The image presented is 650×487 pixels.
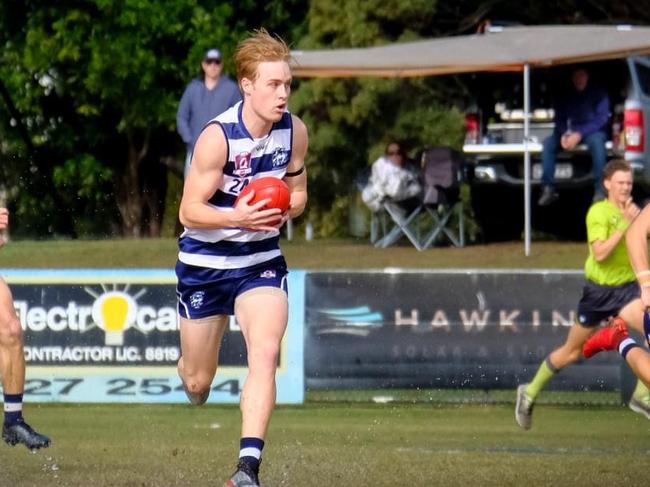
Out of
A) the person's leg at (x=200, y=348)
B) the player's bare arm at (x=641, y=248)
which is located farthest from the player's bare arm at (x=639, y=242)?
the person's leg at (x=200, y=348)

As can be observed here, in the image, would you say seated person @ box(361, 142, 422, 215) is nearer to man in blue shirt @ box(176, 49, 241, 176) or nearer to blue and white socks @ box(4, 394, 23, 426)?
man in blue shirt @ box(176, 49, 241, 176)

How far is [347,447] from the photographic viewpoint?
1201cm

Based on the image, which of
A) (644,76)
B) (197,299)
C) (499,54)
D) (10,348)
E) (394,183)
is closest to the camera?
(197,299)

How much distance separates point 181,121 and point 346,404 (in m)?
4.24

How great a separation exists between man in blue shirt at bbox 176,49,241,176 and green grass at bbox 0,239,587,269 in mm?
1468

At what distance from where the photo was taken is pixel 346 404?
49.5 ft

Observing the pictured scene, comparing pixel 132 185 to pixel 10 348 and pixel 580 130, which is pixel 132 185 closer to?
pixel 580 130

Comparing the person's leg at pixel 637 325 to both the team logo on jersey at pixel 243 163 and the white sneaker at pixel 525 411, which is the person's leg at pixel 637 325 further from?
the team logo on jersey at pixel 243 163

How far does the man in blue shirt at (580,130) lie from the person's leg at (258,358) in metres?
9.92

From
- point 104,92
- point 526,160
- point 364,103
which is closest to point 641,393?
point 526,160

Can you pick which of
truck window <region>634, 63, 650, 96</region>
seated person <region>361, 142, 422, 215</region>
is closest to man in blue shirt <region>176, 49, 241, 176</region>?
seated person <region>361, 142, 422, 215</region>

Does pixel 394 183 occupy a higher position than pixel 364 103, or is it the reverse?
pixel 364 103

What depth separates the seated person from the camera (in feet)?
62.6

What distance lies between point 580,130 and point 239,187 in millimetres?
10219
